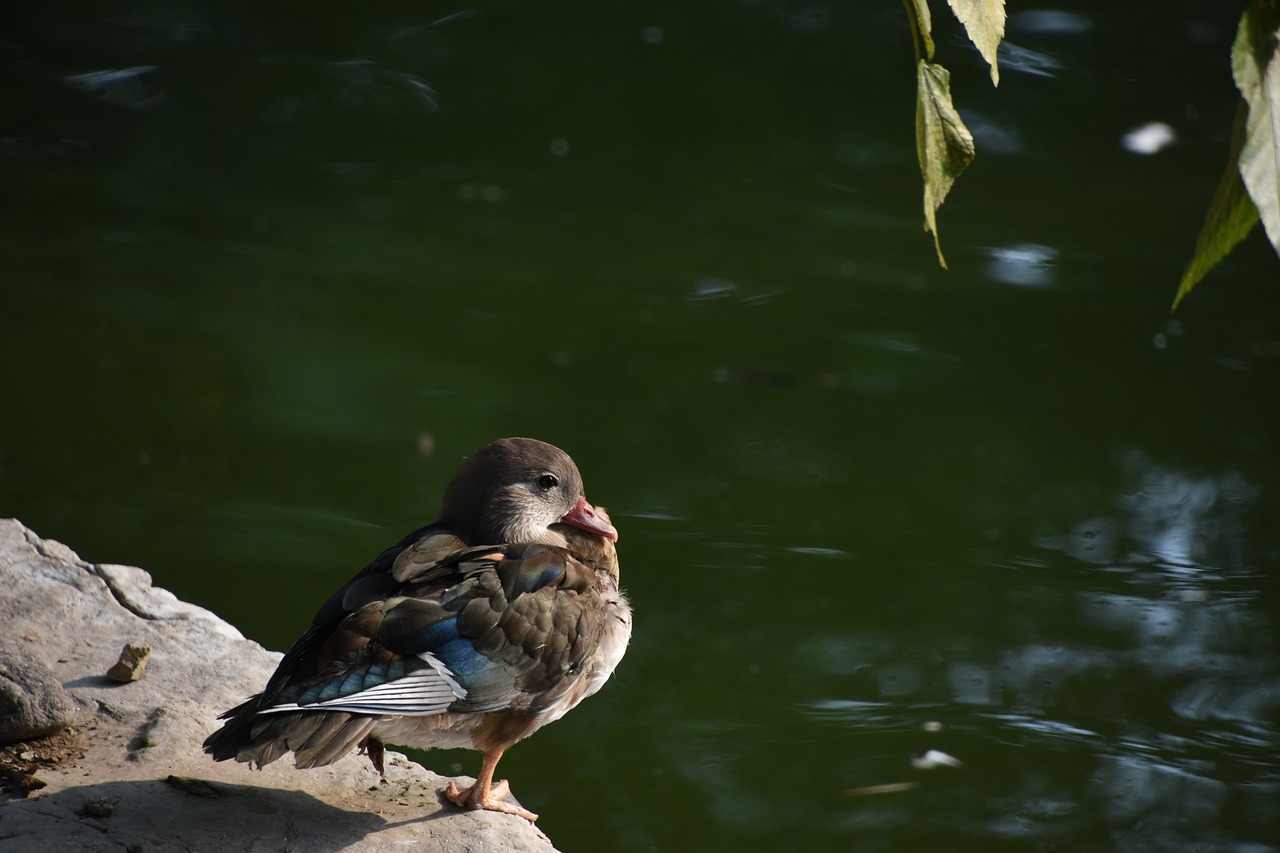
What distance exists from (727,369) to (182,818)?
3.93 metres

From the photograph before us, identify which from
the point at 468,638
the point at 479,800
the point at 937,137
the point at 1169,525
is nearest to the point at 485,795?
the point at 479,800

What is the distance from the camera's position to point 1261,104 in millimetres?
958

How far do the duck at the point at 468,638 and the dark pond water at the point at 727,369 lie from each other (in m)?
0.97

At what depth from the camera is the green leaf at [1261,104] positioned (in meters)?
0.92

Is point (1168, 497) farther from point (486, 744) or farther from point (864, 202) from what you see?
point (486, 744)

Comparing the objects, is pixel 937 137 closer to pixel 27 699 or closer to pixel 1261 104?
pixel 1261 104

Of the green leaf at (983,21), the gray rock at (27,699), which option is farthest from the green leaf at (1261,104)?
the gray rock at (27,699)

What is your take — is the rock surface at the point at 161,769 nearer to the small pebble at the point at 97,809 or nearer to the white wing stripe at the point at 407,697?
the small pebble at the point at 97,809

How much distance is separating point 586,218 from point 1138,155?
3.37 m

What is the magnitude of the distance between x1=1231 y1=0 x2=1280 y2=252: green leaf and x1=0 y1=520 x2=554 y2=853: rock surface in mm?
2306

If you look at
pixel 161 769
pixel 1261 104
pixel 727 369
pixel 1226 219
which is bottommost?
pixel 727 369

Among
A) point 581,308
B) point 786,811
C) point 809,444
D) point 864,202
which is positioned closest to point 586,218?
point 581,308

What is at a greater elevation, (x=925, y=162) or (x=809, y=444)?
(x=925, y=162)

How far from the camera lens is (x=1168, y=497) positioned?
5574 mm
